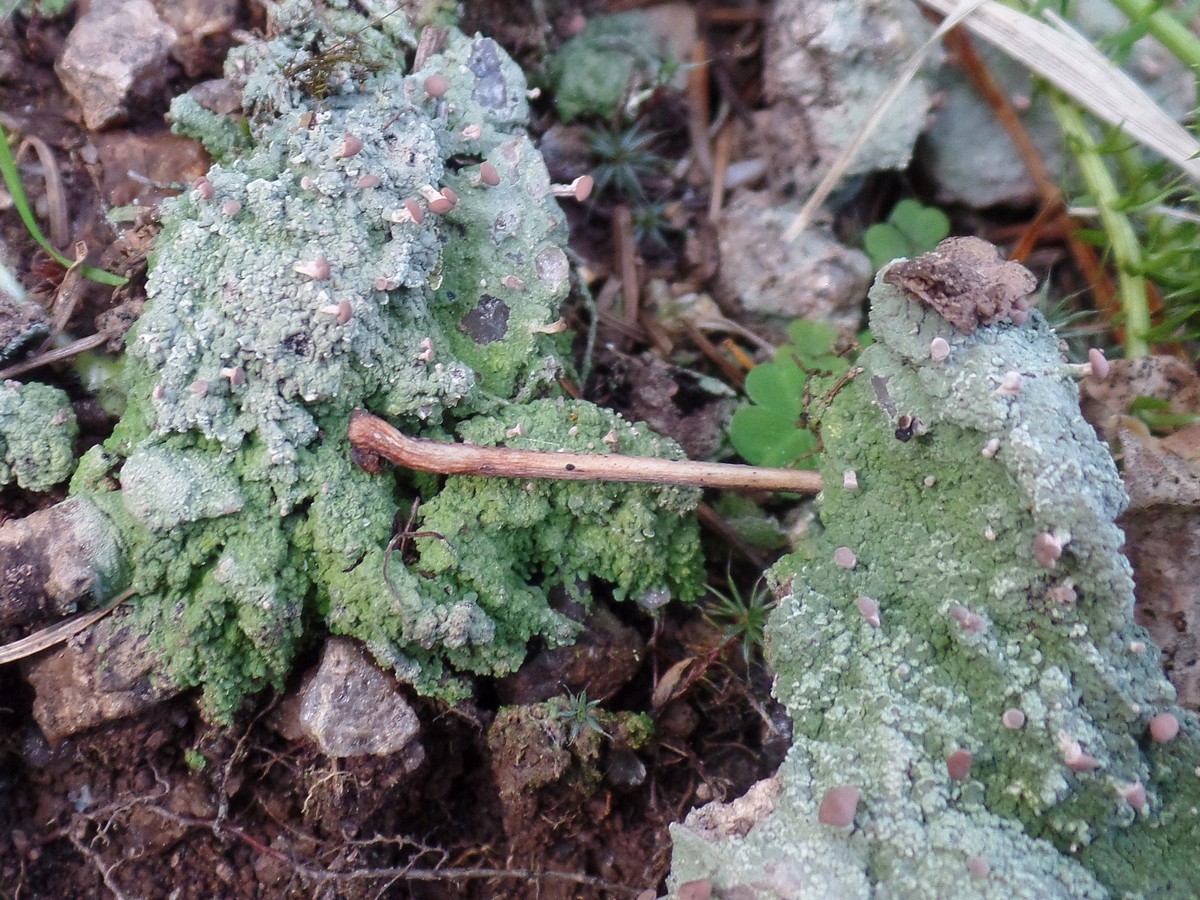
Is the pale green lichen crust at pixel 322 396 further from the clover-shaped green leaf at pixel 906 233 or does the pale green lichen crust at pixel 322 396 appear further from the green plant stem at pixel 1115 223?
the green plant stem at pixel 1115 223

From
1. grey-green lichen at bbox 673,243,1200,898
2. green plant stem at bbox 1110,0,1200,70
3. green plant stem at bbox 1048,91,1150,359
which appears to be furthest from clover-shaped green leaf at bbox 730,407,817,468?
green plant stem at bbox 1110,0,1200,70

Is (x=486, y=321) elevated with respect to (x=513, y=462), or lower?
elevated

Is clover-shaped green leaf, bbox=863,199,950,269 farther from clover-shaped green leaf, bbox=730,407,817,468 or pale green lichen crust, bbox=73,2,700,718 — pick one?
pale green lichen crust, bbox=73,2,700,718

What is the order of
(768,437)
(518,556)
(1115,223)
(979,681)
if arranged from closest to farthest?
(979,681) < (518,556) < (768,437) < (1115,223)

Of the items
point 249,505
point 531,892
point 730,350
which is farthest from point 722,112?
point 531,892

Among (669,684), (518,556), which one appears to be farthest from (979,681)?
(518,556)

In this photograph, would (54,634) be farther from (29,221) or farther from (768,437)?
(768,437)
